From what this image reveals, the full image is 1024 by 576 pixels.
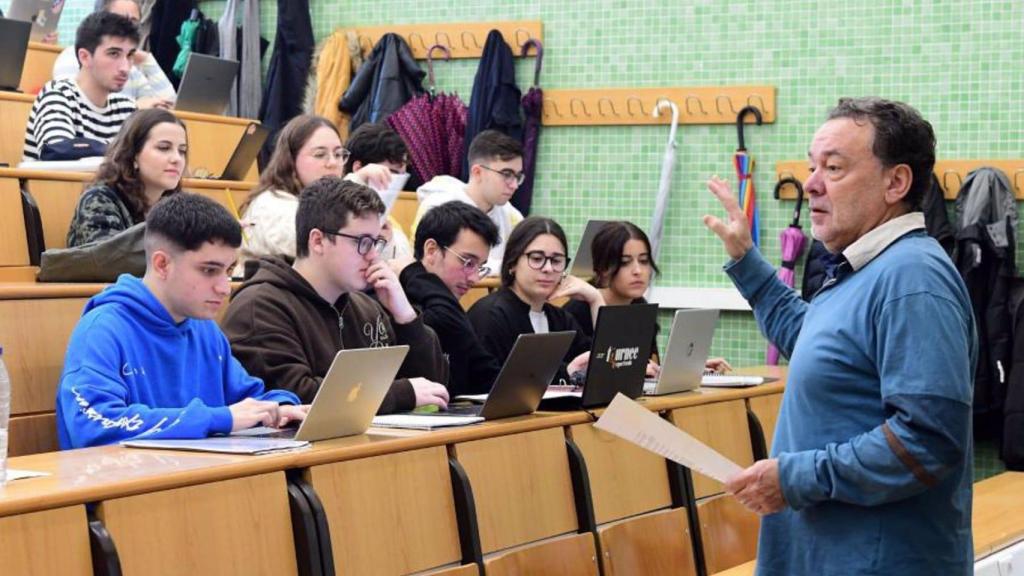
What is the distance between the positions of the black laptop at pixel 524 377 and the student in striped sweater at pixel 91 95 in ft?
7.48

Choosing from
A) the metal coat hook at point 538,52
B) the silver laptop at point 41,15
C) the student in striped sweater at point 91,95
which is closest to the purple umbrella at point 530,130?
the metal coat hook at point 538,52

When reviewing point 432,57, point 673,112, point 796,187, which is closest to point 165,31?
point 432,57

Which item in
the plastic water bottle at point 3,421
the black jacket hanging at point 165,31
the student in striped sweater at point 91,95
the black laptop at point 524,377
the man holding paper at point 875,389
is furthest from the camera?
the black jacket hanging at point 165,31

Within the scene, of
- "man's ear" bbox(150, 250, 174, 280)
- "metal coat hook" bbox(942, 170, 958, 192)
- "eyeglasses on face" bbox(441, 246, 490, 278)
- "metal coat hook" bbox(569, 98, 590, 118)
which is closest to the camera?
"man's ear" bbox(150, 250, 174, 280)

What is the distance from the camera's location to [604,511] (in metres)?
3.66

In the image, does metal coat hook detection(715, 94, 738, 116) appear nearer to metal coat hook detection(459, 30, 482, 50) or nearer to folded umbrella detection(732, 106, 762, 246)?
folded umbrella detection(732, 106, 762, 246)

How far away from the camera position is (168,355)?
331 centimetres

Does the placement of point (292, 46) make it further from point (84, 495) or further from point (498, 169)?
point (84, 495)

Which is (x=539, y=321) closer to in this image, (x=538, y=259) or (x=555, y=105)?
(x=538, y=259)

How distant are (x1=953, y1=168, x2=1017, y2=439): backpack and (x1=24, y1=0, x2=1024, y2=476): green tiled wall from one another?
0.26 metres

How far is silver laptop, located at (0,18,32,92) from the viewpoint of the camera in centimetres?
551

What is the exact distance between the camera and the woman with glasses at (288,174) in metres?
4.68

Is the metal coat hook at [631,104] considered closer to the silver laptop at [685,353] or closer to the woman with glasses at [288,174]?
the woman with glasses at [288,174]

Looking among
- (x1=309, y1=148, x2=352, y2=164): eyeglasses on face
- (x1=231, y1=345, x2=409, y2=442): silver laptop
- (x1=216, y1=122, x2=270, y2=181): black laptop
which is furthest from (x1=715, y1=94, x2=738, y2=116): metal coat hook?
(x1=231, y1=345, x2=409, y2=442): silver laptop
